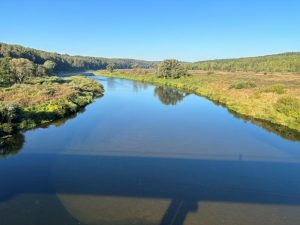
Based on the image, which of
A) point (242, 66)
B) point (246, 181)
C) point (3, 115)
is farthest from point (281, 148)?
point (242, 66)

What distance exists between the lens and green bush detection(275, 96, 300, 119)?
3094 cm

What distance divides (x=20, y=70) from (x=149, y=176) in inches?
1925

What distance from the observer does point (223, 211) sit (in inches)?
541

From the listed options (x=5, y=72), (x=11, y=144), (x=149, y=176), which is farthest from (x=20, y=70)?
(x=149, y=176)

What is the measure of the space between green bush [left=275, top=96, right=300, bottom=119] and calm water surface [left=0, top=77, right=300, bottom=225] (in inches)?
155

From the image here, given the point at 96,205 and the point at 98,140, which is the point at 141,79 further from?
the point at 96,205

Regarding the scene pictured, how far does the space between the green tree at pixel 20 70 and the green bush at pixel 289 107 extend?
45.3 metres

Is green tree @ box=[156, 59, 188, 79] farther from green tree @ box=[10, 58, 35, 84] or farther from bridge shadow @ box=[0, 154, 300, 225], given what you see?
bridge shadow @ box=[0, 154, 300, 225]

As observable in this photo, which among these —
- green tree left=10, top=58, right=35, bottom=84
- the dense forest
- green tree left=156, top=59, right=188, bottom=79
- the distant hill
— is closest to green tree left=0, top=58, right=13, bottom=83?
green tree left=10, top=58, right=35, bottom=84

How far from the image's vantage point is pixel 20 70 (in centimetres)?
5853

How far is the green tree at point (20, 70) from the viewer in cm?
5838

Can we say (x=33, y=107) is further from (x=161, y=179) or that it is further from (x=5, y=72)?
(x=5, y=72)

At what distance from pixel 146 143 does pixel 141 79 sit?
7754 centimetres

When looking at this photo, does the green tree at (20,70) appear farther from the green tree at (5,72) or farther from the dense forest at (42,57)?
the dense forest at (42,57)
